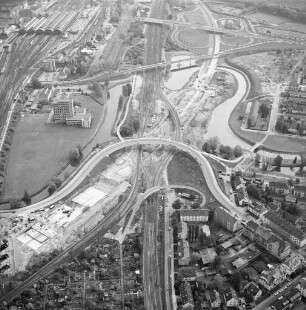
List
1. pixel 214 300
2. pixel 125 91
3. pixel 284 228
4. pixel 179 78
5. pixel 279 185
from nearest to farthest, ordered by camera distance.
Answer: pixel 214 300 < pixel 284 228 < pixel 279 185 < pixel 125 91 < pixel 179 78

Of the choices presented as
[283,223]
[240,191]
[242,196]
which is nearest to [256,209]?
[242,196]

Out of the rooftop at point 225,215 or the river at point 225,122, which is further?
the river at point 225,122

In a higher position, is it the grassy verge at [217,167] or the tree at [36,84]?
the tree at [36,84]

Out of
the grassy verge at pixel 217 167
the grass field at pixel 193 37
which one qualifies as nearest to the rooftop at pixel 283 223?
the grassy verge at pixel 217 167

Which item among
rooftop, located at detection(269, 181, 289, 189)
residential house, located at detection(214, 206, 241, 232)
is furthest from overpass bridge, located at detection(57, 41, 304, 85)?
residential house, located at detection(214, 206, 241, 232)

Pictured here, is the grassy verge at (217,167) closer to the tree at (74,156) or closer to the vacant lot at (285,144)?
the vacant lot at (285,144)

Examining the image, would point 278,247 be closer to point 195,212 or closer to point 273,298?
point 273,298

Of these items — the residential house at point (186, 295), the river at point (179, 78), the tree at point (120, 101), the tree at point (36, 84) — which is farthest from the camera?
the river at point (179, 78)
